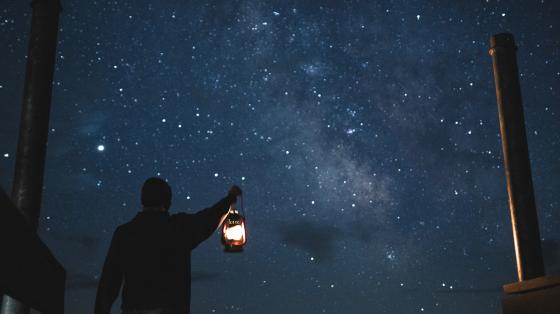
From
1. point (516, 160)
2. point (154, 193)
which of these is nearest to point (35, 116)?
point (154, 193)

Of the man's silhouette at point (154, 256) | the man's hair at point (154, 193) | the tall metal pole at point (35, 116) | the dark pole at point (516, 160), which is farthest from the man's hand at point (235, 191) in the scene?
the dark pole at point (516, 160)

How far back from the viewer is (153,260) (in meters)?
3.50

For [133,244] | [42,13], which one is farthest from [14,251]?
[42,13]

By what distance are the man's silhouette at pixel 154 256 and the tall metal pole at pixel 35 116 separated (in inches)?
89.5

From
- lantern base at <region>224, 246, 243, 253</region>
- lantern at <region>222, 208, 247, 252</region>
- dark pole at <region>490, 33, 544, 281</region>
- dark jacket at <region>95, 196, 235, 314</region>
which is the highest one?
dark pole at <region>490, 33, 544, 281</region>

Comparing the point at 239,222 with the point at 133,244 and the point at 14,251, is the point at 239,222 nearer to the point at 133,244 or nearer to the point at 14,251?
the point at 133,244

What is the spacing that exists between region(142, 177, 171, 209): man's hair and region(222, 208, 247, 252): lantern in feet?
4.26

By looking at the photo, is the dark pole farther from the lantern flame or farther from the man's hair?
the man's hair

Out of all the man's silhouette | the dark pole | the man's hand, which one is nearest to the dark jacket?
the man's silhouette

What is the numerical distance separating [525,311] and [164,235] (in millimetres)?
3178

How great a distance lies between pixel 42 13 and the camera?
6.14 meters

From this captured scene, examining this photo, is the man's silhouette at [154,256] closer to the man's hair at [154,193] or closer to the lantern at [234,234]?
the man's hair at [154,193]

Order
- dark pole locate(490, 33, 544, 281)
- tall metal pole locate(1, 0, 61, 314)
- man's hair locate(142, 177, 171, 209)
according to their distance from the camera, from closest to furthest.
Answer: man's hair locate(142, 177, 171, 209)
tall metal pole locate(1, 0, 61, 314)
dark pole locate(490, 33, 544, 281)

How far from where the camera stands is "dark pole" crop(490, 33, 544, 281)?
20.0 feet
